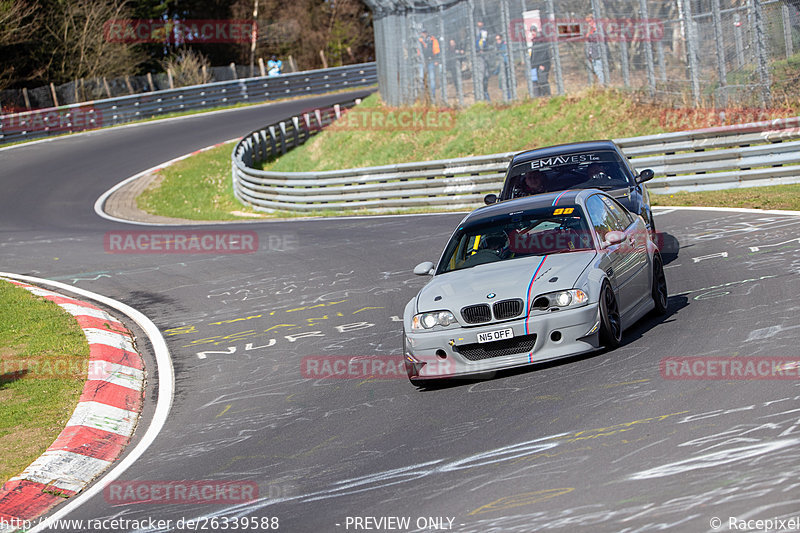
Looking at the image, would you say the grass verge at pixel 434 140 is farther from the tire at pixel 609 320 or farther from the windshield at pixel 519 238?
the tire at pixel 609 320

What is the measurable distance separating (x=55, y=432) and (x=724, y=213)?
36.9ft

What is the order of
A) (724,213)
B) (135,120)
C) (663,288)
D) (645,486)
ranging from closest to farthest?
(645,486)
(663,288)
(724,213)
(135,120)

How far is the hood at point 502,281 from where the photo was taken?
319 inches

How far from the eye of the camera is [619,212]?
1019cm

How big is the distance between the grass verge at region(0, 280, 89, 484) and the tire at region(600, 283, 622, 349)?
4577 millimetres

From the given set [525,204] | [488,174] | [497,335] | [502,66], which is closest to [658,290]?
[525,204]

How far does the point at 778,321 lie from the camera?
28.2 feet

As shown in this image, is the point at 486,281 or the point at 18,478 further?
the point at 486,281

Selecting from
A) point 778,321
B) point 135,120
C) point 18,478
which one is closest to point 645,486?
point 778,321

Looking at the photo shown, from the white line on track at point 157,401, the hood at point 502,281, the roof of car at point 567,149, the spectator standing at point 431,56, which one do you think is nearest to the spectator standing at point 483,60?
the spectator standing at point 431,56

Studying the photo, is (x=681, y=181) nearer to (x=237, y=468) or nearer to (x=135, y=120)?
(x=237, y=468)

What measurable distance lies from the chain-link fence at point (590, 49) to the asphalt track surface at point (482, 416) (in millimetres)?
7799

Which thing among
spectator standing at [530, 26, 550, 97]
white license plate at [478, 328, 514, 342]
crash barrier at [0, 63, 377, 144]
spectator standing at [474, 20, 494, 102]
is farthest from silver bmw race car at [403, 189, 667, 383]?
crash barrier at [0, 63, 377, 144]

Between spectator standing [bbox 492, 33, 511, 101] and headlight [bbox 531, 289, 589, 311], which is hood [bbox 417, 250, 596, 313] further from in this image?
spectator standing [bbox 492, 33, 511, 101]
